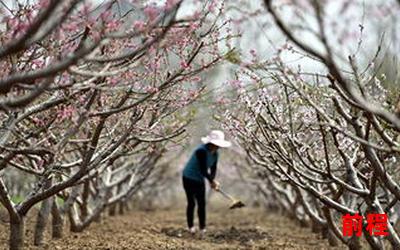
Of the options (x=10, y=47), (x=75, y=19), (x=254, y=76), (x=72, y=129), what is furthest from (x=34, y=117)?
(x=10, y=47)

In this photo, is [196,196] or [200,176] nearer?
[200,176]

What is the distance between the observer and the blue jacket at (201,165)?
10672 millimetres

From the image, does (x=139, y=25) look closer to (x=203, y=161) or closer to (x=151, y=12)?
(x=151, y=12)

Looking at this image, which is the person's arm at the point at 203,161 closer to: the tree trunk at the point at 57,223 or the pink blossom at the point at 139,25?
the tree trunk at the point at 57,223

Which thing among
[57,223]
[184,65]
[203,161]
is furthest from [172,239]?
[184,65]

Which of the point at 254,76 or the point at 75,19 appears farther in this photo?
the point at 254,76

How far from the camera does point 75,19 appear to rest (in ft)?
16.9

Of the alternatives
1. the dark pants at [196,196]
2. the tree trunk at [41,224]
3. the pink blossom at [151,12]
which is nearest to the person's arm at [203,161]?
the dark pants at [196,196]

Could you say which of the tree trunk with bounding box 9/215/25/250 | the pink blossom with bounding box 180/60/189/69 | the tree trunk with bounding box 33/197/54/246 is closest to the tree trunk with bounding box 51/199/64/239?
the tree trunk with bounding box 33/197/54/246

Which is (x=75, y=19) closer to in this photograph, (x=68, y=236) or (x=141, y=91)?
(x=141, y=91)

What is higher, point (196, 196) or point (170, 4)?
point (170, 4)

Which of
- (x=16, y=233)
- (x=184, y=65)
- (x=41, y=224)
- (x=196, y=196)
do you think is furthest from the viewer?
(x=196, y=196)

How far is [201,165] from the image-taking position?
10.7 metres

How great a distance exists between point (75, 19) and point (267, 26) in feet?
4.97
